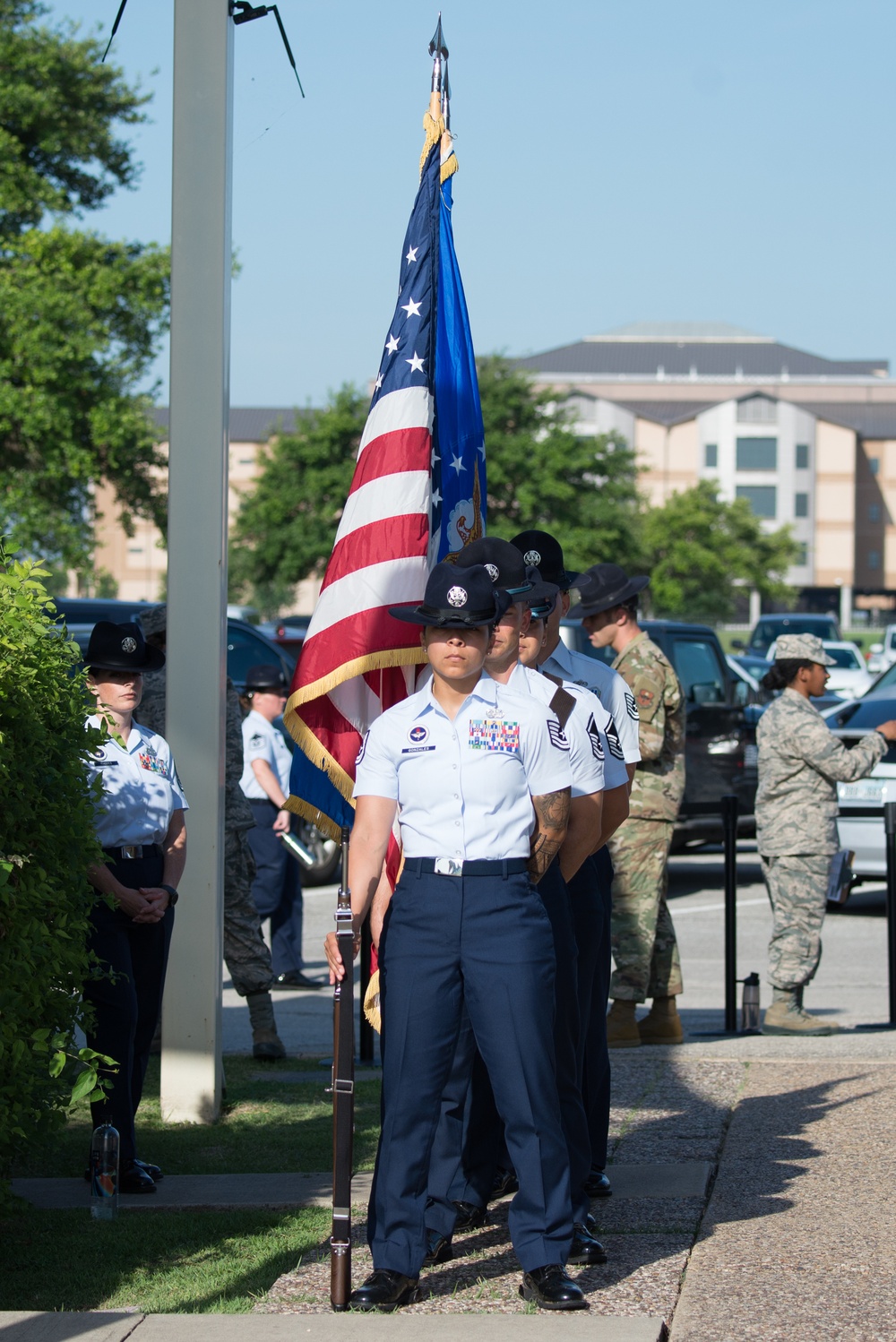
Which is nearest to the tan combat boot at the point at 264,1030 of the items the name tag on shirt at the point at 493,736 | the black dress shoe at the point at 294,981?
the black dress shoe at the point at 294,981

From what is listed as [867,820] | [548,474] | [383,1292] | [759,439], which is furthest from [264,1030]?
[759,439]

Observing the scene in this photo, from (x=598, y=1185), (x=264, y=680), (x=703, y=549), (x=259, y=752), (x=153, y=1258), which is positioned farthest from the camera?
(x=703, y=549)

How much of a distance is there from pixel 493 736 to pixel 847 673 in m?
31.6

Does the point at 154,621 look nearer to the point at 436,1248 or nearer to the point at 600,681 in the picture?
the point at 600,681

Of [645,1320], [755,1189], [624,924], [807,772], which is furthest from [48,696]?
[807,772]

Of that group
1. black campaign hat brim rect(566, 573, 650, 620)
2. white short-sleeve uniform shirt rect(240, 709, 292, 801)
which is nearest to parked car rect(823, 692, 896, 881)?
white short-sleeve uniform shirt rect(240, 709, 292, 801)

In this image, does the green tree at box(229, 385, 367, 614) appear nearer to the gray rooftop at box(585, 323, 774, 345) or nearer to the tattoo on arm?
the tattoo on arm

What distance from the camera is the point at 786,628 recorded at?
125 ft

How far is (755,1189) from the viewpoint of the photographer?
531cm

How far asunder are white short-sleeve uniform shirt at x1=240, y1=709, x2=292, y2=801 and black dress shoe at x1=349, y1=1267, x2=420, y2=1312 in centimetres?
553

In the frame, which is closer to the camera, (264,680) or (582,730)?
(582,730)

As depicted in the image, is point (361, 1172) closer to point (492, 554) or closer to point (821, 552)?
point (492, 554)

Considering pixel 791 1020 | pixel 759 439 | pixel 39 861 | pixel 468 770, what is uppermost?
pixel 759 439

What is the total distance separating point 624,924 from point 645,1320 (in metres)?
3.73
